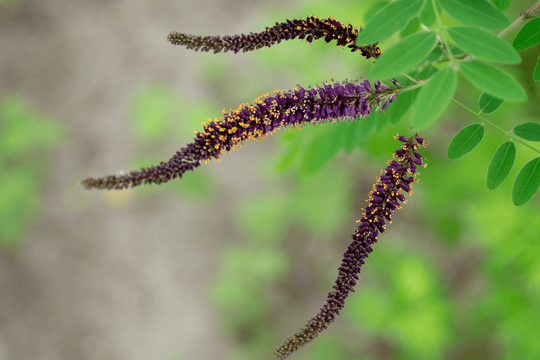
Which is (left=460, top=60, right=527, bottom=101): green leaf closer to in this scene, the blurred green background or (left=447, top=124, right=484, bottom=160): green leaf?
(left=447, top=124, right=484, bottom=160): green leaf

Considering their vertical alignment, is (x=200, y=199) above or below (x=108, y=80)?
below

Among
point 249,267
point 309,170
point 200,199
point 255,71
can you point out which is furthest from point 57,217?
point 309,170

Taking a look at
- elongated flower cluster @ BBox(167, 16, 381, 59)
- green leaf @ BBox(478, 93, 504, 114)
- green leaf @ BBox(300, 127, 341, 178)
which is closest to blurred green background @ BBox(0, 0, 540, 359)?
green leaf @ BBox(300, 127, 341, 178)

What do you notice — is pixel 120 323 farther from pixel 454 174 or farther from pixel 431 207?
pixel 454 174

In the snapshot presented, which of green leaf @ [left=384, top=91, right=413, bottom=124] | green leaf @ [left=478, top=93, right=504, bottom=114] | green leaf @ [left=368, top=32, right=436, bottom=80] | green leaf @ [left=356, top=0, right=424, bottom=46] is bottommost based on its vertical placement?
green leaf @ [left=368, top=32, right=436, bottom=80]

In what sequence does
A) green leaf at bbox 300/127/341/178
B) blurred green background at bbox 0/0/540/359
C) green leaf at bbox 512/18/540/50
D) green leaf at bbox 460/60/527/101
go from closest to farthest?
green leaf at bbox 460/60/527/101
green leaf at bbox 512/18/540/50
green leaf at bbox 300/127/341/178
blurred green background at bbox 0/0/540/359

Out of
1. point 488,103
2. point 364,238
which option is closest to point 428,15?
point 488,103

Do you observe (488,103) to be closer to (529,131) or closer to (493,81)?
(529,131)

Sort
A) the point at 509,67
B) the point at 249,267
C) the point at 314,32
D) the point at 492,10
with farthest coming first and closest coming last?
the point at 249,267 → the point at 509,67 → the point at 314,32 → the point at 492,10
